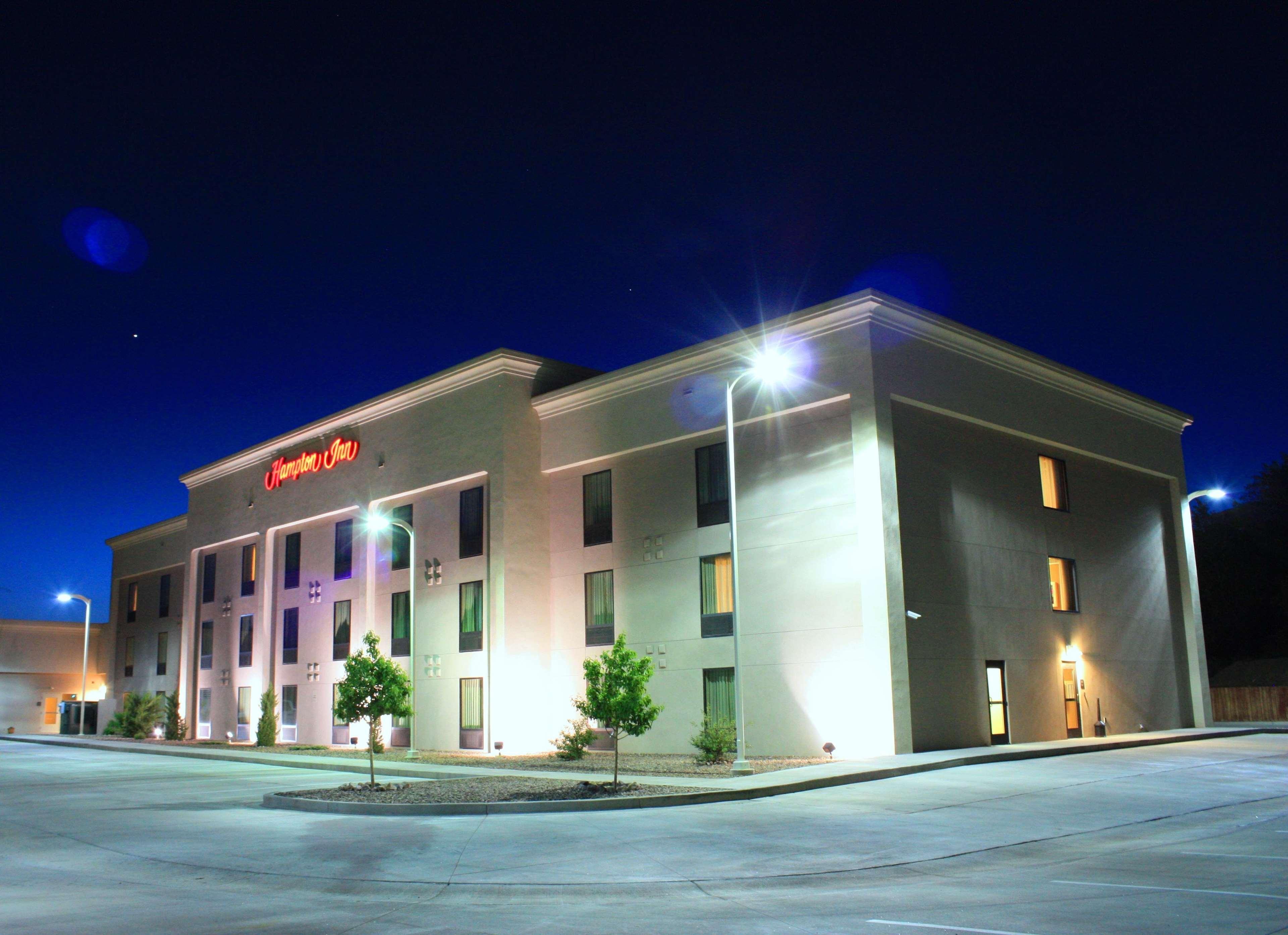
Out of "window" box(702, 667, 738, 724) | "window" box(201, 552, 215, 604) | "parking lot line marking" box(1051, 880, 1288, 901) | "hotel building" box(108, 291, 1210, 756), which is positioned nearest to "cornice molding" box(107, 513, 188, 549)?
"window" box(201, 552, 215, 604)

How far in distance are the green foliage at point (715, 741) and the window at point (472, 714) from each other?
10728mm

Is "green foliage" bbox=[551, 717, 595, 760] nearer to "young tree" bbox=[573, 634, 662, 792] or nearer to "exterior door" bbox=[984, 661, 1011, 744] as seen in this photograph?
"young tree" bbox=[573, 634, 662, 792]

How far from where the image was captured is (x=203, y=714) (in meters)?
52.4

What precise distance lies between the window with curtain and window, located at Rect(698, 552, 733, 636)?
56.0ft

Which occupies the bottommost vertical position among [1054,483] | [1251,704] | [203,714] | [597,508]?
[1251,704]

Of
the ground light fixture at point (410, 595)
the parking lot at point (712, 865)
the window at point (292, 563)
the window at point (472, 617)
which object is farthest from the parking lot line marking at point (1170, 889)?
the window at point (292, 563)

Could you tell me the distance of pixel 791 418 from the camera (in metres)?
29.3

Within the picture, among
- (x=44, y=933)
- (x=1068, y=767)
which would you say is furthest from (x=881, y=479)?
(x=44, y=933)

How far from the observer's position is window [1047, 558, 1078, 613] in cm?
3284

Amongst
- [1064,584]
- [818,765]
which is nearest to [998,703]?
[1064,584]

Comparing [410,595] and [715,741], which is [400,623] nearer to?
[410,595]

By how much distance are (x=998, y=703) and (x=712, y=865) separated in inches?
759

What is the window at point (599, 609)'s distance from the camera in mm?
33938

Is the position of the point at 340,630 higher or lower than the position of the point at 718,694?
higher
